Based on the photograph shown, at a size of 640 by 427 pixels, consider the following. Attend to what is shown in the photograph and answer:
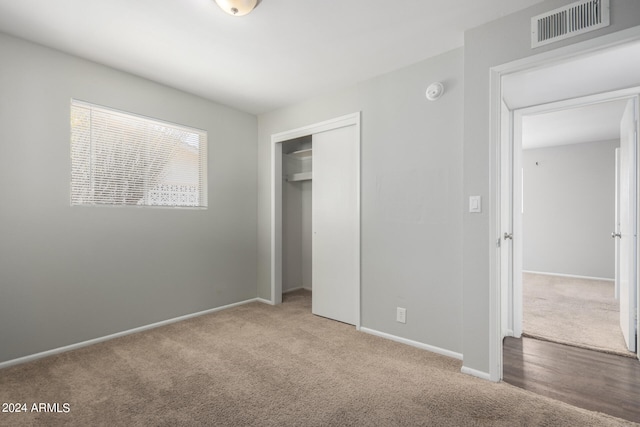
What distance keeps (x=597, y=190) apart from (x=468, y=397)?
18.8 ft

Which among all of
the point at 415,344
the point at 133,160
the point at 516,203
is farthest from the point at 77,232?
the point at 516,203

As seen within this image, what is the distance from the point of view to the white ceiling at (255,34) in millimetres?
2059

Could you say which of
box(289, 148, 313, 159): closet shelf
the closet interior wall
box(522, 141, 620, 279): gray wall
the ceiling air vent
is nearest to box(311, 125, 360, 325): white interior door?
box(289, 148, 313, 159): closet shelf

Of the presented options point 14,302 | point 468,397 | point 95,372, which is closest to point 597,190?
point 468,397

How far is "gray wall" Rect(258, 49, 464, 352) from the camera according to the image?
8.36ft

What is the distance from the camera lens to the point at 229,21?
86.7 inches

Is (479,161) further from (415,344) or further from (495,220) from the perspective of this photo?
(415,344)

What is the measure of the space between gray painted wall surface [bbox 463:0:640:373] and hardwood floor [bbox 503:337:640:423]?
1.33 ft

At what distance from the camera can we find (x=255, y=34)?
2.37m

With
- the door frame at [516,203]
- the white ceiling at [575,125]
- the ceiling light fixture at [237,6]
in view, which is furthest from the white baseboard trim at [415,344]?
the white ceiling at [575,125]

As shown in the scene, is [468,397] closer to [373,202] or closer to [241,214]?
[373,202]

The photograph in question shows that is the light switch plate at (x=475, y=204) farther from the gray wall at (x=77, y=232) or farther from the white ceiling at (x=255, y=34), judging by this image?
the gray wall at (x=77, y=232)

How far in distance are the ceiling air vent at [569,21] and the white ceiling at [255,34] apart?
5.9 inches

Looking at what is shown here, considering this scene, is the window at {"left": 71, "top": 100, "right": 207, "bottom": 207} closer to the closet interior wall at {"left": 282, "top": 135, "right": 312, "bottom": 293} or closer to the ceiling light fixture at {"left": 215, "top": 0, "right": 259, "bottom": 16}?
the closet interior wall at {"left": 282, "top": 135, "right": 312, "bottom": 293}
